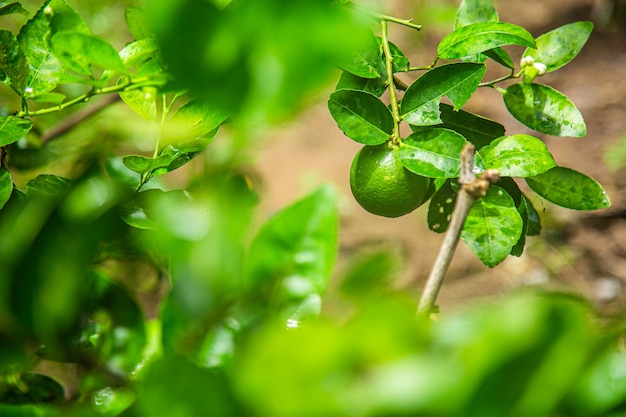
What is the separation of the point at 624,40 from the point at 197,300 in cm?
280

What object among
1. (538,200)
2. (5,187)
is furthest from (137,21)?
(538,200)

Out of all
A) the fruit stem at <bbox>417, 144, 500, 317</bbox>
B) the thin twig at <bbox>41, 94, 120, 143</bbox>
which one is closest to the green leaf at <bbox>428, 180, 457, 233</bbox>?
the fruit stem at <bbox>417, 144, 500, 317</bbox>

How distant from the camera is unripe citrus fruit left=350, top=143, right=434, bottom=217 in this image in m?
0.59

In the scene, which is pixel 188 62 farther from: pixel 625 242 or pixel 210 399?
pixel 625 242

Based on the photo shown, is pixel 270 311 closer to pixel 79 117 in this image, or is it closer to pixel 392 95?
pixel 392 95

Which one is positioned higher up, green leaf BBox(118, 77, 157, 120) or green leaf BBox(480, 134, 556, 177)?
green leaf BBox(118, 77, 157, 120)

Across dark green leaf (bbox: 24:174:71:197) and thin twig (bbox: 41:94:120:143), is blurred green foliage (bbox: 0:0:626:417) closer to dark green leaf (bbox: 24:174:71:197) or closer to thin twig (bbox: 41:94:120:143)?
dark green leaf (bbox: 24:174:71:197)

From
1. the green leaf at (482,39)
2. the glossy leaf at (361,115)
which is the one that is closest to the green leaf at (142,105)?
the glossy leaf at (361,115)

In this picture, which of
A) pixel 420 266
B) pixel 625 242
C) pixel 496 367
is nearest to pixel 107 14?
pixel 420 266

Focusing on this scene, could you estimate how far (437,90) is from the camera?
57 cm

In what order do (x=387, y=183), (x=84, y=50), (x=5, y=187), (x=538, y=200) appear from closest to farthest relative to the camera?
(x=84, y=50) < (x=5, y=187) < (x=387, y=183) < (x=538, y=200)

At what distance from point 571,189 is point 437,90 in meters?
0.18

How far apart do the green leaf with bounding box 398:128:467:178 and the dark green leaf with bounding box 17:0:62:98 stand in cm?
34

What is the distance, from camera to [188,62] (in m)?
0.23
